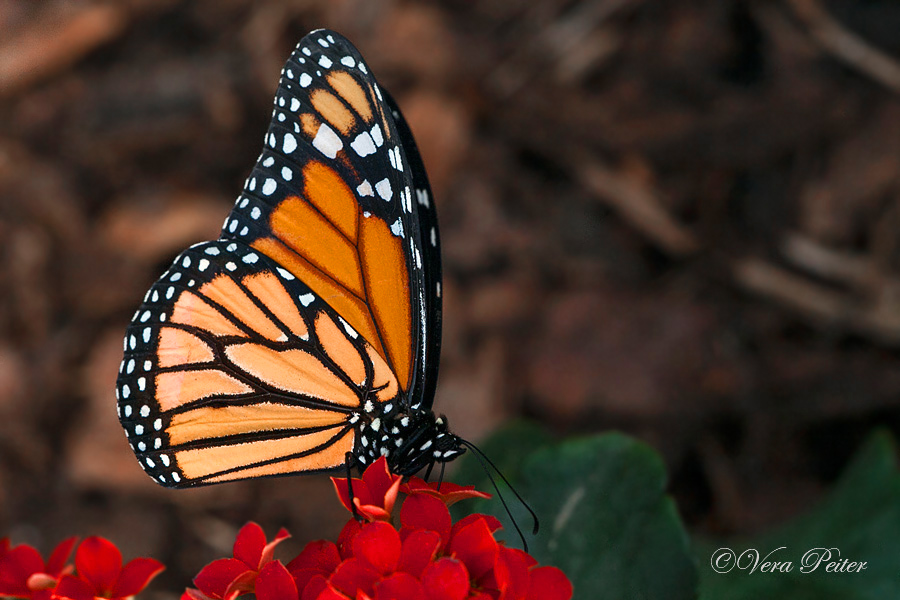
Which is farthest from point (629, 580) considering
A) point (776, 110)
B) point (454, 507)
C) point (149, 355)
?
point (776, 110)

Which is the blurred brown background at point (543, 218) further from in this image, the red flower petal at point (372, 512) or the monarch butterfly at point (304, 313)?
the red flower petal at point (372, 512)

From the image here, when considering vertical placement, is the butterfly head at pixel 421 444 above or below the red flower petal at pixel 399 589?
above

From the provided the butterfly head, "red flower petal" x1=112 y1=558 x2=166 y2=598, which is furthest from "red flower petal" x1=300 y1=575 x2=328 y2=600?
the butterfly head

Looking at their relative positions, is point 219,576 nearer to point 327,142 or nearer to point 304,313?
point 304,313

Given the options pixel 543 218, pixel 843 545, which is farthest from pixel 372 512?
pixel 543 218

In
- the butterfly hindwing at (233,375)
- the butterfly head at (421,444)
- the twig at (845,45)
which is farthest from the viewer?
the twig at (845,45)

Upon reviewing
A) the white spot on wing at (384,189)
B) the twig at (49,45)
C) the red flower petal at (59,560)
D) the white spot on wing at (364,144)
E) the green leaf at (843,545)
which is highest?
the twig at (49,45)

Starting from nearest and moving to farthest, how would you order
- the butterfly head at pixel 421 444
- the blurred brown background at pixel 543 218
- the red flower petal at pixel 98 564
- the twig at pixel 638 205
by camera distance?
the red flower petal at pixel 98 564 < the butterfly head at pixel 421 444 < the blurred brown background at pixel 543 218 < the twig at pixel 638 205

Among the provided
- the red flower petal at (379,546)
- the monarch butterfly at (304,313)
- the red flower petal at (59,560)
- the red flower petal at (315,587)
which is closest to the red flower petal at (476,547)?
the red flower petal at (379,546)
